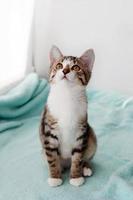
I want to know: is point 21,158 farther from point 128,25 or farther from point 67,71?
point 128,25

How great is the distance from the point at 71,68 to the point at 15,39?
786 mm

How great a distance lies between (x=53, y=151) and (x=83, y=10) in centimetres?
89

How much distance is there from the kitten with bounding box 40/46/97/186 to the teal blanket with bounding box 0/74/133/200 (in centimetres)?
5

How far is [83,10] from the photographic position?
5.32 ft

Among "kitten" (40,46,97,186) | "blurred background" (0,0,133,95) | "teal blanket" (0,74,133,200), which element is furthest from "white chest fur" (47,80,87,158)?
"blurred background" (0,0,133,95)

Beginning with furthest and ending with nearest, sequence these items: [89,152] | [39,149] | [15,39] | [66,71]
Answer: [15,39]
[39,149]
[89,152]
[66,71]

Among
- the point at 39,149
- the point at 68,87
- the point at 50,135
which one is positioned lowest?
the point at 39,149

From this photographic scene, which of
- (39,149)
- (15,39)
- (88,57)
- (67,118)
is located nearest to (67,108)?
(67,118)

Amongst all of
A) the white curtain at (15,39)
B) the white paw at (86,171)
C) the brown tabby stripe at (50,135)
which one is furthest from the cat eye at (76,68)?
the white curtain at (15,39)

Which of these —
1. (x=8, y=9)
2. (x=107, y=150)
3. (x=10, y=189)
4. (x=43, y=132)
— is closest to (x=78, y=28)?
(x=8, y=9)

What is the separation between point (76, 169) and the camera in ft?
3.00

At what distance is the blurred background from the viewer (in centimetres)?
155

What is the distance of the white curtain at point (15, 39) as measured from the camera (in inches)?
59.0

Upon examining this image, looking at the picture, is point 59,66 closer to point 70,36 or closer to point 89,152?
point 89,152
